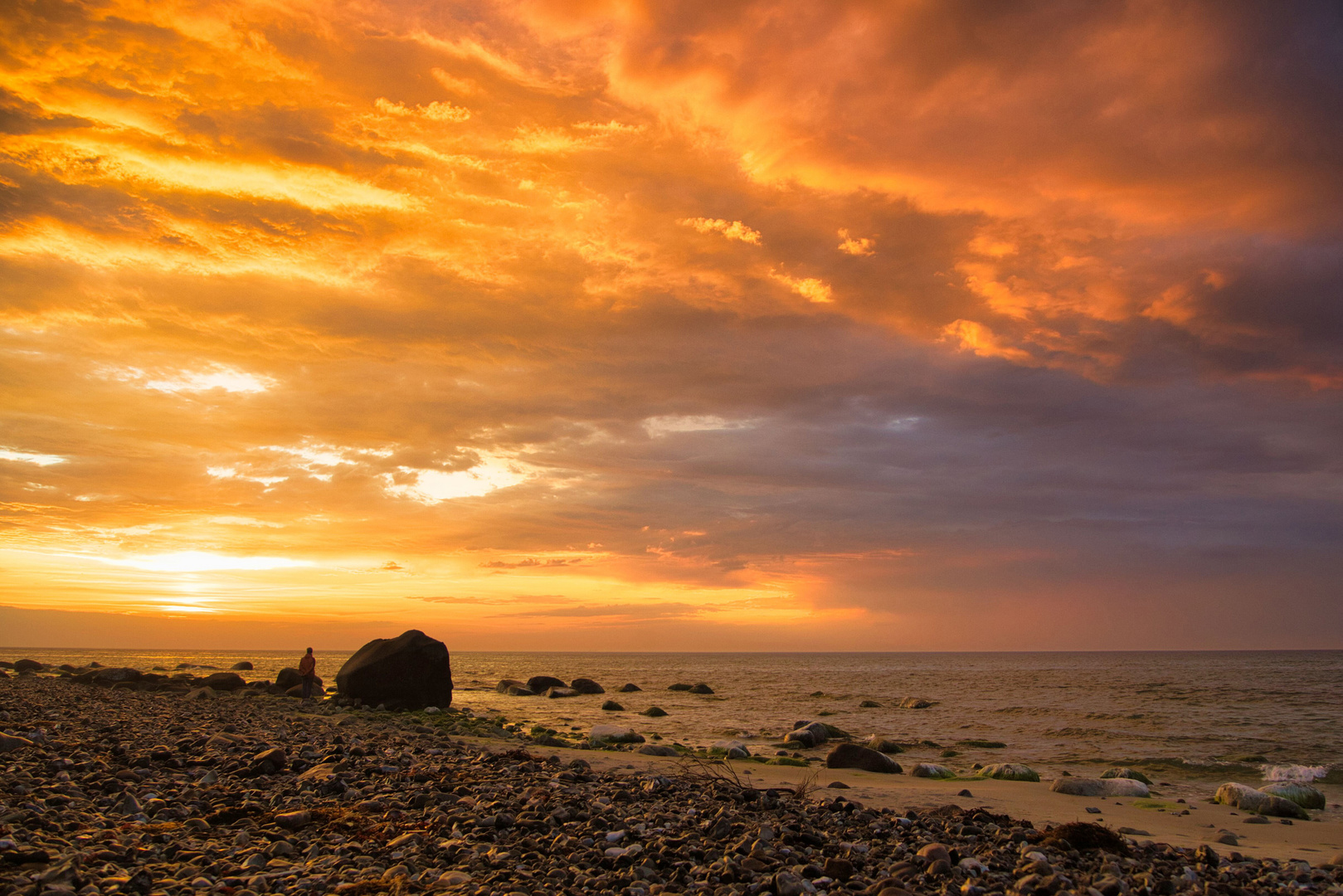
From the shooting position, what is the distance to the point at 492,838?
25.4 ft

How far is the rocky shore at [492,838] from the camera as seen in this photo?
20.6ft

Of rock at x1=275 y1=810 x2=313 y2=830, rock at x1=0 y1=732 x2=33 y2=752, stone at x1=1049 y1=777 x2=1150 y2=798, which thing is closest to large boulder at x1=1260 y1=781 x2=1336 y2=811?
stone at x1=1049 y1=777 x2=1150 y2=798

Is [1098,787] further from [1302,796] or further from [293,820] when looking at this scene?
[293,820]

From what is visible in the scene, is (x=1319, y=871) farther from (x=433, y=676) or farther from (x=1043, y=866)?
(x=433, y=676)

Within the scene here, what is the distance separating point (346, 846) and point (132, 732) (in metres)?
11.0

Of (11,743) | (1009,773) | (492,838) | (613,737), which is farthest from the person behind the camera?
(613,737)

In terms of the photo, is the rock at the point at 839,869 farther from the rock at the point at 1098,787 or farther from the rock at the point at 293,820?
the rock at the point at 1098,787

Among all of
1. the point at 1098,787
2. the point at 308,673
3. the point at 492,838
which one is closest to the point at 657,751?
the point at 1098,787

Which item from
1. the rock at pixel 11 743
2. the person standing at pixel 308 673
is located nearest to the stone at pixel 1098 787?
the rock at pixel 11 743

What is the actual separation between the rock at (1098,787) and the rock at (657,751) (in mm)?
8805

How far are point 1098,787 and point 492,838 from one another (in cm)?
1291

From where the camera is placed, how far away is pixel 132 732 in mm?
14664

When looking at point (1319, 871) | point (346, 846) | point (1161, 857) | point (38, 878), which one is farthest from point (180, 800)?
point (1319, 871)

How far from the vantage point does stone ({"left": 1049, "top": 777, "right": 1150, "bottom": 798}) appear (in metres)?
14.3
